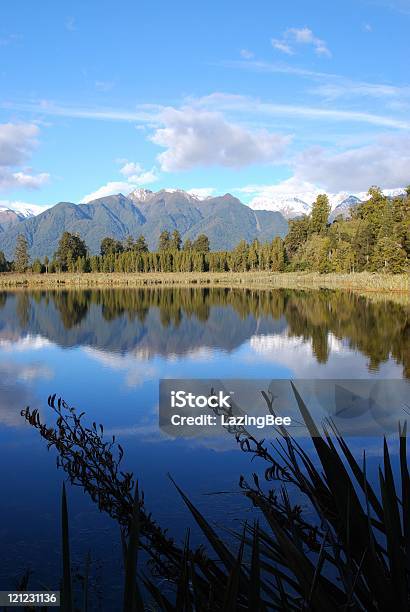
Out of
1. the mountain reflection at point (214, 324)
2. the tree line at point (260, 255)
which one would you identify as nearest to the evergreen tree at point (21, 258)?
the tree line at point (260, 255)

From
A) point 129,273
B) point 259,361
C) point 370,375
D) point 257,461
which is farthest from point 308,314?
point 129,273

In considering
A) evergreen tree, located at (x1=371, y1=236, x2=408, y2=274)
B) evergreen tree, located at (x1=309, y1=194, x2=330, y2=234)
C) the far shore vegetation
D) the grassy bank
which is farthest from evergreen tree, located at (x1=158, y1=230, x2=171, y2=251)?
evergreen tree, located at (x1=371, y1=236, x2=408, y2=274)

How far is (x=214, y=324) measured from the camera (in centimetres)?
2658

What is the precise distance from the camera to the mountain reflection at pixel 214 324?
66.0 ft

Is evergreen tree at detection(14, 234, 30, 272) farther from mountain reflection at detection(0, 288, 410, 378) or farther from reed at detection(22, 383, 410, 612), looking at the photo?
reed at detection(22, 383, 410, 612)

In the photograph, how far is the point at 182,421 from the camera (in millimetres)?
10938

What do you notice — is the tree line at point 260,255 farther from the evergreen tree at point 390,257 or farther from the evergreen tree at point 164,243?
the evergreen tree at point 390,257

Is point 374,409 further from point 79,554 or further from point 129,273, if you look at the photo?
point 129,273

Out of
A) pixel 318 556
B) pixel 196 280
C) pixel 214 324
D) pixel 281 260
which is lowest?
pixel 214 324

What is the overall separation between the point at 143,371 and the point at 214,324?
11021 millimetres

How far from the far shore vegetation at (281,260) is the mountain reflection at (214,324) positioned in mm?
19662

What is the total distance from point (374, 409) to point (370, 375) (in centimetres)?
339

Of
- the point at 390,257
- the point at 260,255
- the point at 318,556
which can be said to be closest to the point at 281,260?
the point at 260,255

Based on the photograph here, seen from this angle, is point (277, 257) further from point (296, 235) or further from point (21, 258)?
point (21, 258)
